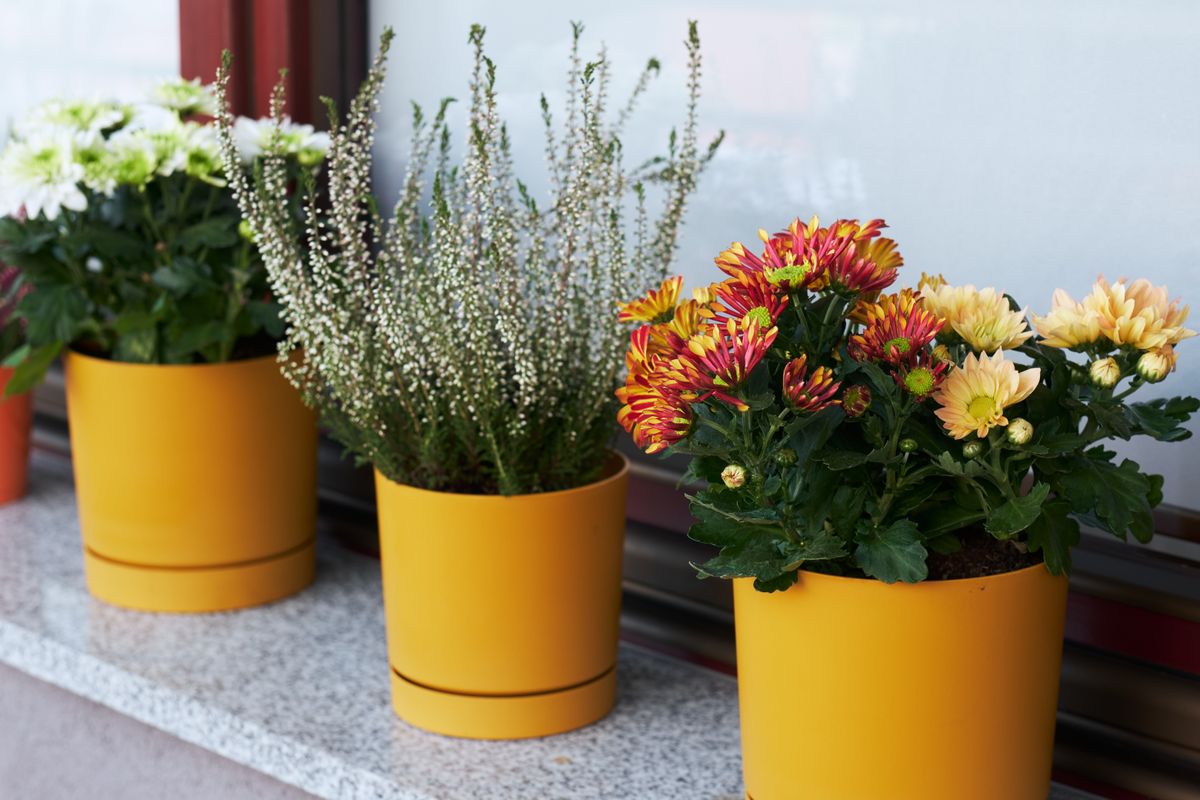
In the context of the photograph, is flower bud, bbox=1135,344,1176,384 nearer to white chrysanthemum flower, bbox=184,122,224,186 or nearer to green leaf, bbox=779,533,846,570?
green leaf, bbox=779,533,846,570

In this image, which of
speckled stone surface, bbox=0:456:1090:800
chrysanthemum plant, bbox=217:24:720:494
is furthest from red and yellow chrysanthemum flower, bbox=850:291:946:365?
speckled stone surface, bbox=0:456:1090:800

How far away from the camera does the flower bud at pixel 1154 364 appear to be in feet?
2.48

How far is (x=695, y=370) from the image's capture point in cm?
74

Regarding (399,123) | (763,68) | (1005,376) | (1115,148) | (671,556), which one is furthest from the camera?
(399,123)

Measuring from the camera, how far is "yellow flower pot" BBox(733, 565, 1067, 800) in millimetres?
792

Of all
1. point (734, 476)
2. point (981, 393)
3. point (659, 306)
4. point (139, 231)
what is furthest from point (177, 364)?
point (981, 393)

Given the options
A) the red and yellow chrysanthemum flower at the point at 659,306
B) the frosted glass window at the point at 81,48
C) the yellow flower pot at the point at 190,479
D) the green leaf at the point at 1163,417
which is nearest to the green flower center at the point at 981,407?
the green leaf at the point at 1163,417

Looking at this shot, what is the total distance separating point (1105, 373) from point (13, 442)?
1.27m

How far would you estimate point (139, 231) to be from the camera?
4.30 ft

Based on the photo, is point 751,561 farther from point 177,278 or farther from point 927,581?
point 177,278

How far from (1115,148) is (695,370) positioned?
1.37 feet

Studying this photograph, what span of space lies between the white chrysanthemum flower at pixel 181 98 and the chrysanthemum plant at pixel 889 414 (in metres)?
0.66

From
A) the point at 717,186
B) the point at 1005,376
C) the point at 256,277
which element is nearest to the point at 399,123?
the point at 256,277

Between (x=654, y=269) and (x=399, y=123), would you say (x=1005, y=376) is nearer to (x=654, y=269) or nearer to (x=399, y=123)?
(x=654, y=269)
